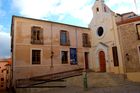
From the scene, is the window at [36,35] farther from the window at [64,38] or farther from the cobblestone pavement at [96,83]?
the cobblestone pavement at [96,83]

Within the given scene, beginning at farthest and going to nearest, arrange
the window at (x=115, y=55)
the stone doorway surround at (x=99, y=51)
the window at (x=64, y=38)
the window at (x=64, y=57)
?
the window at (x=64, y=38) < the window at (x=64, y=57) < the stone doorway surround at (x=99, y=51) < the window at (x=115, y=55)

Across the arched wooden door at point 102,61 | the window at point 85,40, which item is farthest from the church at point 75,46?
the window at point 85,40

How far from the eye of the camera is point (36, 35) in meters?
20.6

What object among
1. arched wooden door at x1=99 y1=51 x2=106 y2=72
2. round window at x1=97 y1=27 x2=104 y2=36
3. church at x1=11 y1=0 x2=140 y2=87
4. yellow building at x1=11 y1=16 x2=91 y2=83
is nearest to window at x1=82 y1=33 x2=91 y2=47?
yellow building at x1=11 y1=16 x2=91 y2=83

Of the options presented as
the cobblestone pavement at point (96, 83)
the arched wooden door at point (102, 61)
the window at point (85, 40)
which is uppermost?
the window at point (85, 40)

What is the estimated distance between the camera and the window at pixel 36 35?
2027 centimetres

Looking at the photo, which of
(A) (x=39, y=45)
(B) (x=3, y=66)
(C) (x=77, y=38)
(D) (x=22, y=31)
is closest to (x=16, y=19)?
(D) (x=22, y=31)

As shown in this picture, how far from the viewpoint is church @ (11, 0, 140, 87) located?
57.0ft

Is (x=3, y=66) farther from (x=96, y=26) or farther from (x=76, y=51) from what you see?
(x=96, y=26)

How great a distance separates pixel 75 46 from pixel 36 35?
220 inches

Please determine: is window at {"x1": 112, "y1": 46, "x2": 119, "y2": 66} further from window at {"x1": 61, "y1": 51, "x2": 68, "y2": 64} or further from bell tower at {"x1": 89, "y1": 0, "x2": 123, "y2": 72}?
window at {"x1": 61, "y1": 51, "x2": 68, "y2": 64}

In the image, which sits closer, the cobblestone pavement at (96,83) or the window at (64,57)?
the cobblestone pavement at (96,83)

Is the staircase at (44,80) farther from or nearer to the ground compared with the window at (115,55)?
nearer to the ground

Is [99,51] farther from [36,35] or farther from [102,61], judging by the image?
[36,35]
